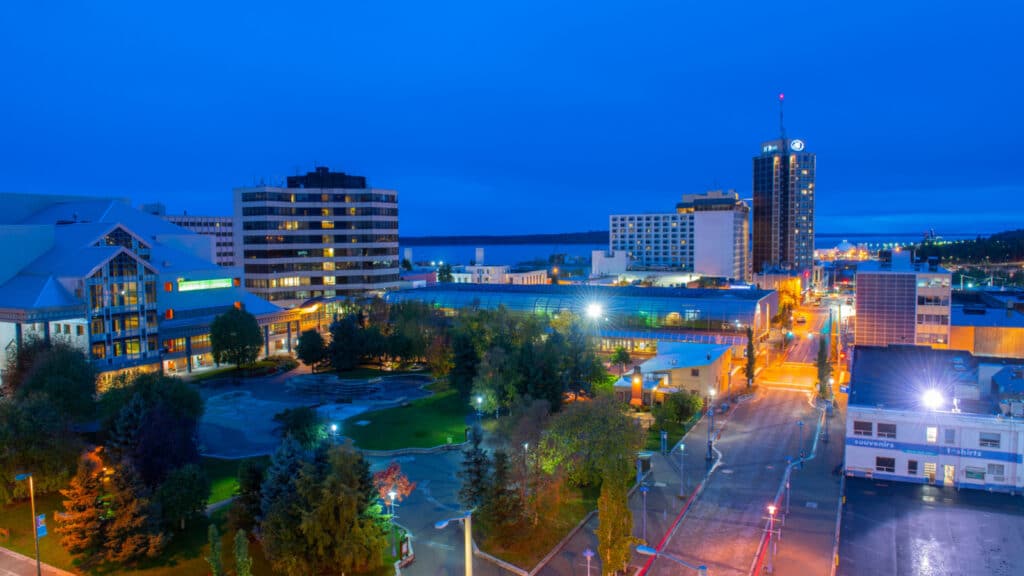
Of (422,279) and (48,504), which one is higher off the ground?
(422,279)

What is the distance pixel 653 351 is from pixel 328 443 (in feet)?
142

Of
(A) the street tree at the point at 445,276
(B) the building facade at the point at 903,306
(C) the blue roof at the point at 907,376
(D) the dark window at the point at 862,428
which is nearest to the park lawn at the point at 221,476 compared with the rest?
(D) the dark window at the point at 862,428

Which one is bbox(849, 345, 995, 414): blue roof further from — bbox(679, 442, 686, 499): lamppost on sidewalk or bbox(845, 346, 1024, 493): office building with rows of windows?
bbox(679, 442, 686, 499): lamppost on sidewalk

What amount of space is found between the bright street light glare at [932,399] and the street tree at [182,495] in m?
33.3

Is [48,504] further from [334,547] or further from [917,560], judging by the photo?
[917,560]

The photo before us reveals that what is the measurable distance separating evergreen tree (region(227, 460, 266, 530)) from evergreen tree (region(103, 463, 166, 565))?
262cm

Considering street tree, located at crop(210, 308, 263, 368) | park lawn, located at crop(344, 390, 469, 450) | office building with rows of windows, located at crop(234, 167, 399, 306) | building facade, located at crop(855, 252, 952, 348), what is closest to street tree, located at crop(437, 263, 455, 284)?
office building with rows of windows, located at crop(234, 167, 399, 306)

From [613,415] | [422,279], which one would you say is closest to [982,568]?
[613,415]

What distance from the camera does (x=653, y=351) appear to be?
6359 cm

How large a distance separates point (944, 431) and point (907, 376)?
27.5ft

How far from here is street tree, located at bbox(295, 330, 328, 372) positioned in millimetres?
56781

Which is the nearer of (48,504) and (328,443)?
(328,443)

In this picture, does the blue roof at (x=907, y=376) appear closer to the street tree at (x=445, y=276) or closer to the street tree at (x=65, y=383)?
the street tree at (x=65, y=383)

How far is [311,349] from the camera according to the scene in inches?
2235
